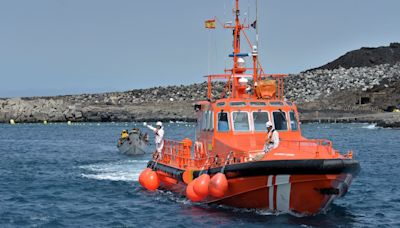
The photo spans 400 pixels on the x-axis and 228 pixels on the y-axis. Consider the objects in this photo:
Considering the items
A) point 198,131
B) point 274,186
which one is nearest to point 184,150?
point 198,131

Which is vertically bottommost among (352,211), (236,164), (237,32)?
(352,211)

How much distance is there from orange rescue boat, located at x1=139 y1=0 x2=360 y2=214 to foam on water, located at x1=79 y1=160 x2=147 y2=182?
5.46 meters

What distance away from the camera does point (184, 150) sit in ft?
74.3

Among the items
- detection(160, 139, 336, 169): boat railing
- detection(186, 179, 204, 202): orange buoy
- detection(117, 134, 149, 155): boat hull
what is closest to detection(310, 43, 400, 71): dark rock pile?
detection(117, 134, 149, 155): boat hull

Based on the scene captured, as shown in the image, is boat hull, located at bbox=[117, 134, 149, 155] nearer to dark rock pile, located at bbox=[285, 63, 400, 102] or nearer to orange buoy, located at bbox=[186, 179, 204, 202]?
orange buoy, located at bbox=[186, 179, 204, 202]

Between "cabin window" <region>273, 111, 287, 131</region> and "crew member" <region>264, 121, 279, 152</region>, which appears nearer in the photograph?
"crew member" <region>264, 121, 279, 152</region>

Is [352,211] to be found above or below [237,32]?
below

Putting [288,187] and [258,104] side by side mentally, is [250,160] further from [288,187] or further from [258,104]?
[258,104]

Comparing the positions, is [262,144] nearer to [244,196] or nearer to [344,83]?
[244,196]

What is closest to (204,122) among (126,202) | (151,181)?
(151,181)

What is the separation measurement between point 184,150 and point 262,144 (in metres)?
3.52

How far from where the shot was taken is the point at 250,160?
60.5 ft

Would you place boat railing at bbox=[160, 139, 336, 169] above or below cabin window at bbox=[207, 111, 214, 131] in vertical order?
below

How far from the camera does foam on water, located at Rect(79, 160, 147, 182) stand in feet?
96.7
